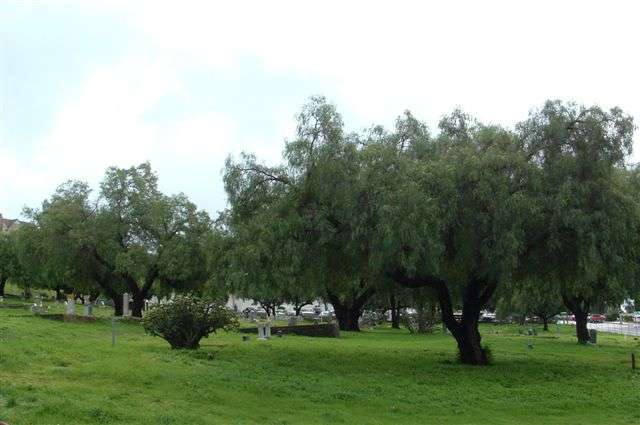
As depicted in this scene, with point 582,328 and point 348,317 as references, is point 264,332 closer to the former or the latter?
point 348,317

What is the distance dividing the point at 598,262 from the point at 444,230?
4347 mm

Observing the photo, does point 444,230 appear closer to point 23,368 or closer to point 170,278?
point 23,368

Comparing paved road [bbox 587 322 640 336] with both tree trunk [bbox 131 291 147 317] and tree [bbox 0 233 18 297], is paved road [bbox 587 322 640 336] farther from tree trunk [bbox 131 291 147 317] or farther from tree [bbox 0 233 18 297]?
tree [bbox 0 233 18 297]

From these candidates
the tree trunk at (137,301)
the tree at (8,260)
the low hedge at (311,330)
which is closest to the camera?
the low hedge at (311,330)

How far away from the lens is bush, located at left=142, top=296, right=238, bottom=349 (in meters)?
22.6

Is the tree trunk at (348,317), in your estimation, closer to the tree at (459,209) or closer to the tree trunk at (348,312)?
the tree trunk at (348,312)

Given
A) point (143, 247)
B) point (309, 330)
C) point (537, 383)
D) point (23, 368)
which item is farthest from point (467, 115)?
point (143, 247)

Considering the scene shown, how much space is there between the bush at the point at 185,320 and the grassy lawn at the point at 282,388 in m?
0.67

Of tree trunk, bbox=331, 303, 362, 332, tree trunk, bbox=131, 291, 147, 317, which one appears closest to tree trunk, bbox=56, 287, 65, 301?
tree trunk, bbox=131, 291, 147, 317

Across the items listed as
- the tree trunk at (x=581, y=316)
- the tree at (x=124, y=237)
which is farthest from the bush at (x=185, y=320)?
the tree trunk at (x=581, y=316)

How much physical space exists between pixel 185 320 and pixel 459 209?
9.64 meters

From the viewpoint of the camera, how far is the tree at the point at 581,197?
19406 mm

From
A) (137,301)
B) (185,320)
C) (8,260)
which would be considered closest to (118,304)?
(137,301)

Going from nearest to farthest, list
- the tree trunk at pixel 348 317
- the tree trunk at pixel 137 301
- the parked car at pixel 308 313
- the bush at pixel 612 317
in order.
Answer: the tree trunk at pixel 137 301
the tree trunk at pixel 348 317
the parked car at pixel 308 313
the bush at pixel 612 317
